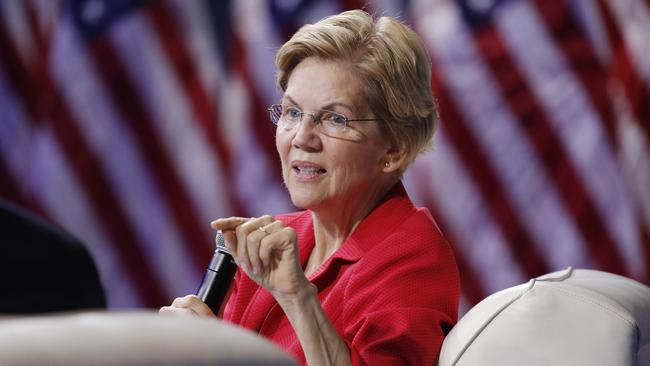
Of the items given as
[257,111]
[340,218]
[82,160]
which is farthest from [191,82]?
[340,218]

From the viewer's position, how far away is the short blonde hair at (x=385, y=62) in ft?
6.56

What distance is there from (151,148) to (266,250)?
8.13 feet

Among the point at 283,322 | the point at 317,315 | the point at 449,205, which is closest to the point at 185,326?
the point at 317,315

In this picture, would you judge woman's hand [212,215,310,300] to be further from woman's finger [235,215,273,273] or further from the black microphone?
the black microphone

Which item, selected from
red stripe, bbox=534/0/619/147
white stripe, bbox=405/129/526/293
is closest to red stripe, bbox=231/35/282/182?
white stripe, bbox=405/129/526/293

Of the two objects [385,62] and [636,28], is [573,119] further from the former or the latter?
[385,62]

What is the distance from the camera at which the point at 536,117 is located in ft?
12.3

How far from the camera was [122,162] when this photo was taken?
4.07 m

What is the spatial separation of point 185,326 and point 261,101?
3.42m

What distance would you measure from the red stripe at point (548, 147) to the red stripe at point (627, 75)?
0.28m

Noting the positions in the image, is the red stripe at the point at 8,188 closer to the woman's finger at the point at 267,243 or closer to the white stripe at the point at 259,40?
the white stripe at the point at 259,40

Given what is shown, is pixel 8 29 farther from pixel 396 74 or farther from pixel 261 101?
pixel 396 74

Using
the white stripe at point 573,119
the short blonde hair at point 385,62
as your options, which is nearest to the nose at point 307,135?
the short blonde hair at point 385,62

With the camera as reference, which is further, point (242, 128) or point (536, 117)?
point (242, 128)
